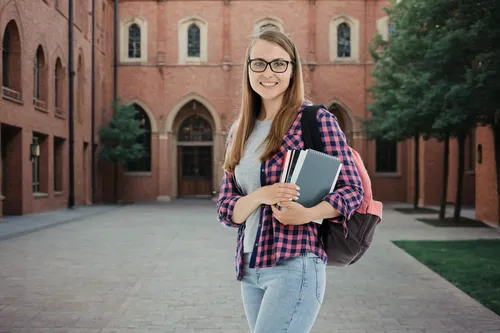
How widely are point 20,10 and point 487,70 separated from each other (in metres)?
15.0

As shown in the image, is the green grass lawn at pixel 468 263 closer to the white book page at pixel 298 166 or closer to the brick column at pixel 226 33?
the white book page at pixel 298 166

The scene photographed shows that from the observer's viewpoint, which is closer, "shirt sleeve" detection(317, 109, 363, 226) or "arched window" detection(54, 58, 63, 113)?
"shirt sleeve" detection(317, 109, 363, 226)

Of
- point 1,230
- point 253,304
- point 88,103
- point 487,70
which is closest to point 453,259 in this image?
point 487,70

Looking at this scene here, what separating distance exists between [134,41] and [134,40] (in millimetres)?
56

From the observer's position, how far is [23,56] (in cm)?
2017

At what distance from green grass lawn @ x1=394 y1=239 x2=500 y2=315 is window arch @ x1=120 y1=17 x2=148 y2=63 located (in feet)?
76.7

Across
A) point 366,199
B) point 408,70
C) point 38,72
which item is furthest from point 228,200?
point 38,72

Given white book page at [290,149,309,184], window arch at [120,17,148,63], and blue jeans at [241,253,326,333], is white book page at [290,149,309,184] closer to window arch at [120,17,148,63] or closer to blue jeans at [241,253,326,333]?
blue jeans at [241,253,326,333]

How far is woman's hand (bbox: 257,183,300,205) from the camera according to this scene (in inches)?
91.0

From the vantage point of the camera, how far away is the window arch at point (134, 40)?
32906 mm

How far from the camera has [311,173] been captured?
7.61 feet

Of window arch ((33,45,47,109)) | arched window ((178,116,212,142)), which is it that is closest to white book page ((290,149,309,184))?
window arch ((33,45,47,109))

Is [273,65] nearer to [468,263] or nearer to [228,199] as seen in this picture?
[228,199]

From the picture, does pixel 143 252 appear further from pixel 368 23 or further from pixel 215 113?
pixel 368 23
